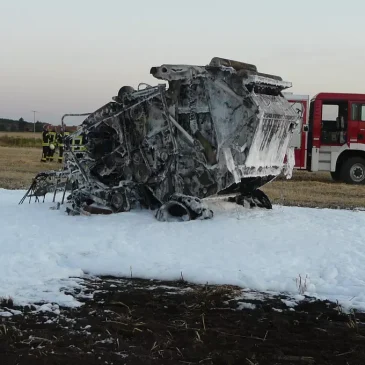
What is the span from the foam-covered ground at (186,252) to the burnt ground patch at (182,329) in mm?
279

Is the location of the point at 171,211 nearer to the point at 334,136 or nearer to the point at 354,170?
the point at 334,136

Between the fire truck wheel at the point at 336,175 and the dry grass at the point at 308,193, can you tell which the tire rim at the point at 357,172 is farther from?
the dry grass at the point at 308,193

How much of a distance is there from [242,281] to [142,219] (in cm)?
291

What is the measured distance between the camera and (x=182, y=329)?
12.5 feet

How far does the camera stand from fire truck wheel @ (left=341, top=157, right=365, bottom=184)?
17.3 m

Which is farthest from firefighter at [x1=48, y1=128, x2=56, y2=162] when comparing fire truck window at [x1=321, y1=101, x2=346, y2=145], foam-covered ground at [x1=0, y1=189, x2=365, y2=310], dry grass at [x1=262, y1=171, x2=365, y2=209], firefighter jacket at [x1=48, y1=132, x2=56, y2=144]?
foam-covered ground at [x1=0, y1=189, x2=365, y2=310]

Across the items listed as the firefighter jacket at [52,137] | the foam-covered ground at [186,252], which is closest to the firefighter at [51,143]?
the firefighter jacket at [52,137]

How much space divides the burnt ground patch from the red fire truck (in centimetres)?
1314

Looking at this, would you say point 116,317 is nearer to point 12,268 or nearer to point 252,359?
point 252,359

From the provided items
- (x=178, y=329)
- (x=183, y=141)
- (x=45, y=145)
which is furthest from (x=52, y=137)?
(x=178, y=329)

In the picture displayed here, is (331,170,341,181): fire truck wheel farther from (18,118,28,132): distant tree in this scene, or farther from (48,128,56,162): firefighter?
(18,118,28,132): distant tree

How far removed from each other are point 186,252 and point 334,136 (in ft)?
40.7

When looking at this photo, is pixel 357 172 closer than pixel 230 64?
No

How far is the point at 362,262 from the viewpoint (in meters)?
5.56
